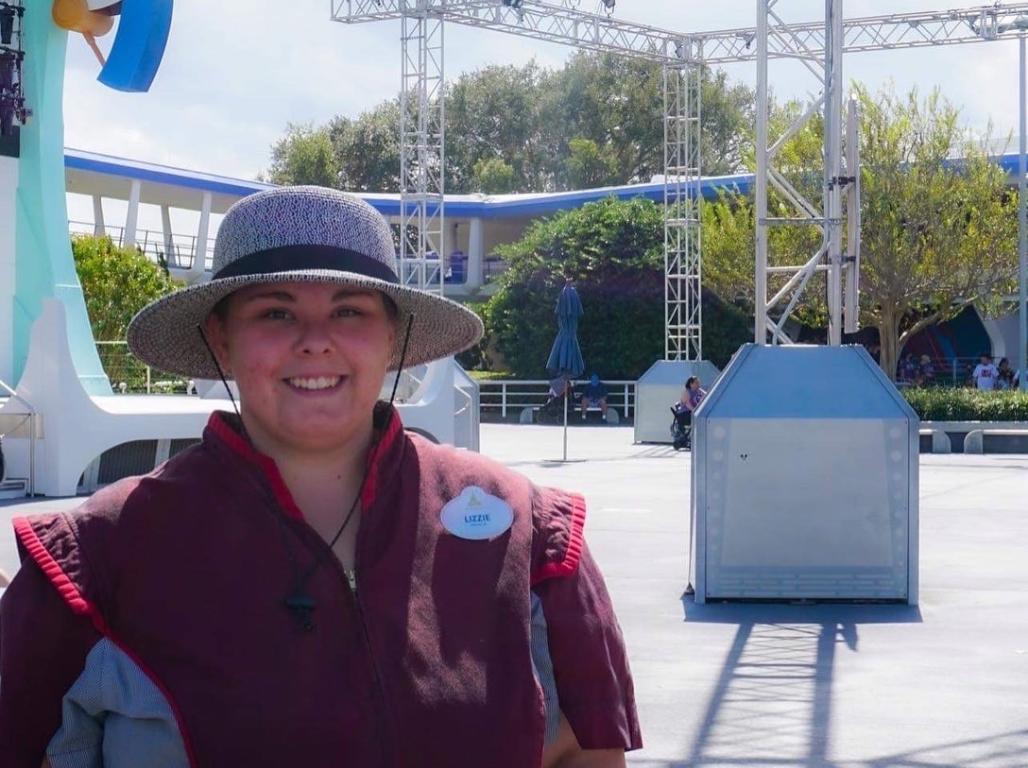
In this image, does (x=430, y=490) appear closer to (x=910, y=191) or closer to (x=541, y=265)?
(x=910, y=191)

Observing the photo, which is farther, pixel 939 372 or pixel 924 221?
pixel 939 372

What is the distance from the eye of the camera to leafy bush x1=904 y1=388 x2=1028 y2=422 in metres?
25.3

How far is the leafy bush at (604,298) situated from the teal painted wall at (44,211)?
20.5 meters

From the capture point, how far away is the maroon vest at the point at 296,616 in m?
1.90

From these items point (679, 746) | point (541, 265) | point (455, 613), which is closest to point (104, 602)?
point (455, 613)

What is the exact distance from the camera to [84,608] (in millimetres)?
1896

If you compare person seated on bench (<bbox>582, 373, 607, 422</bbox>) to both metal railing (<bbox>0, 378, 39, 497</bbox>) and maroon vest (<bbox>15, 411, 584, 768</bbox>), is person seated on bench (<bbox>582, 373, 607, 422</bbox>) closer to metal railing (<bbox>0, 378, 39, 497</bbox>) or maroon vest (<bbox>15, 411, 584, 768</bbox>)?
metal railing (<bbox>0, 378, 39, 497</bbox>)

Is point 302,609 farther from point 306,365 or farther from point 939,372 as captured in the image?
point 939,372

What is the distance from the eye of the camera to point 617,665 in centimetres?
209

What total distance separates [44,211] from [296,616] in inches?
651

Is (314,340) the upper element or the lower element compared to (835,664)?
upper

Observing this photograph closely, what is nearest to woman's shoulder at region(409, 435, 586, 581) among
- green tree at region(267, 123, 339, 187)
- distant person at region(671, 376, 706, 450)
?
distant person at region(671, 376, 706, 450)

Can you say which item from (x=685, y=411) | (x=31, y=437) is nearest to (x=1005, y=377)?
(x=685, y=411)

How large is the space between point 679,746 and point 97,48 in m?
13.6
